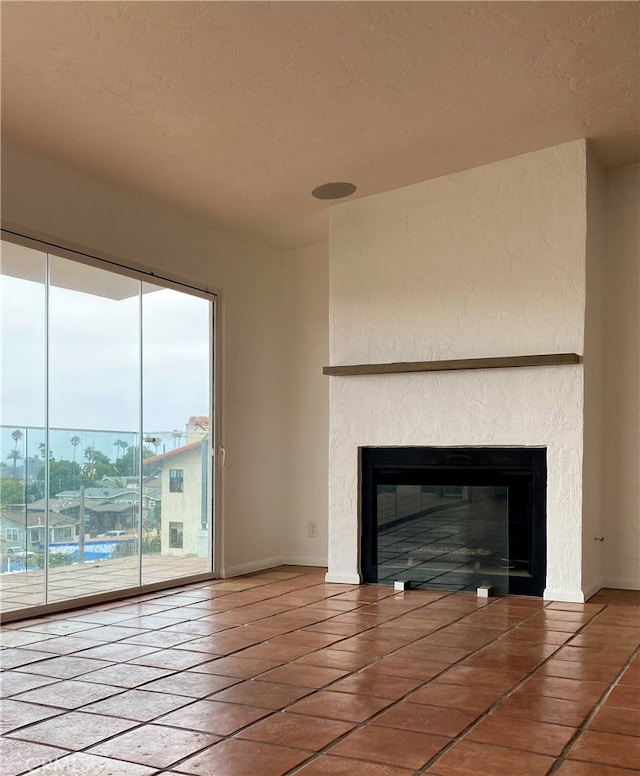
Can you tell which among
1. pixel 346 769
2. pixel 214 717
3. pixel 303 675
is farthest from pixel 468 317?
pixel 346 769

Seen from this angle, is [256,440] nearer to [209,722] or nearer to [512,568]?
[512,568]

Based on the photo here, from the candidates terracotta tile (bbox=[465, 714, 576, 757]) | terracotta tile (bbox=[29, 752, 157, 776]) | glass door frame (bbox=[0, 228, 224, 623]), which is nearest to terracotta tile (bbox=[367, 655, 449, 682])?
terracotta tile (bbox=[465, 714, 576, 757])

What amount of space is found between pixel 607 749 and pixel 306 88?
3.01 meters

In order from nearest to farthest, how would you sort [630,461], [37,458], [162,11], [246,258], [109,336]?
[162,11] < [37,458] < [109,336] < [630,461] < [246,258]

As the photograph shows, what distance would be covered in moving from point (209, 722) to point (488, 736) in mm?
855

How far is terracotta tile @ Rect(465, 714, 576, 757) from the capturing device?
237 cm

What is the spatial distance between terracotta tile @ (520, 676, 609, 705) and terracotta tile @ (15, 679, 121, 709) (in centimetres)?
150

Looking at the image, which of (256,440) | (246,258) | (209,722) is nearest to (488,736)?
(209,722)

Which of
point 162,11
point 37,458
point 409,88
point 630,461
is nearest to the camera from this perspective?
point 162,11

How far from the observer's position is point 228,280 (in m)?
6.04

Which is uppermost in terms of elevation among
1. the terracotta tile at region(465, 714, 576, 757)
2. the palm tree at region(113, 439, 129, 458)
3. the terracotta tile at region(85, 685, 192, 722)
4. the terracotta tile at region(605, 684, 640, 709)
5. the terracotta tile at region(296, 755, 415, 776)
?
the palm tree at region(113, 439, 129, 458)

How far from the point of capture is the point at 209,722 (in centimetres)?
260

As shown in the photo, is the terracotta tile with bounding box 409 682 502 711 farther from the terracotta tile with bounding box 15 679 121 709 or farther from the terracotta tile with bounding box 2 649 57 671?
the terracotta tile with bounding box 2 649 57 671

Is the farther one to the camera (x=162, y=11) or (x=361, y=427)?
(x=361, y=427)
